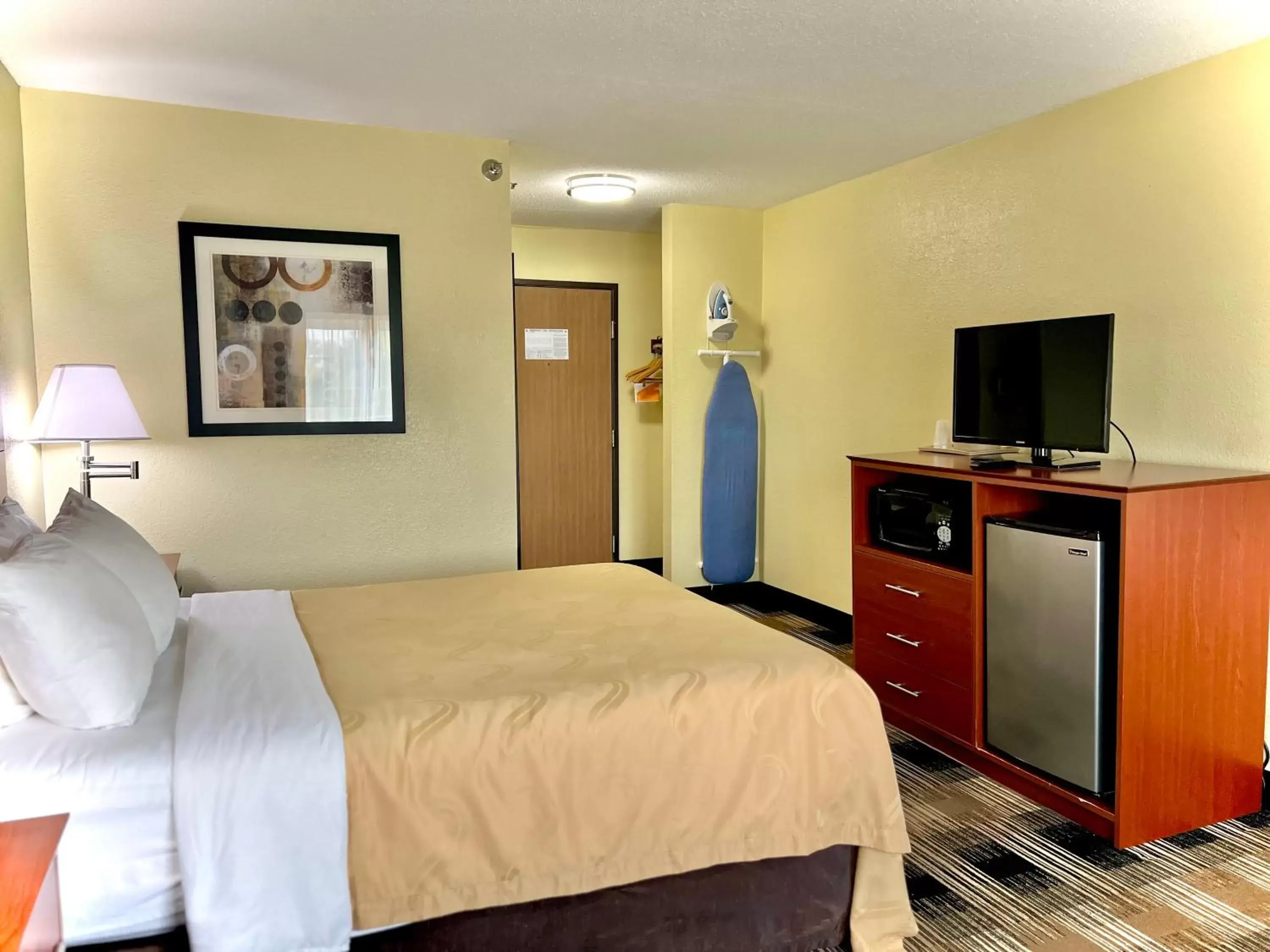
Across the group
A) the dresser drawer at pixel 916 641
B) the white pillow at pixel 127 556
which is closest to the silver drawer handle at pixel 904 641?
the dresser drawer at pixel 916 641

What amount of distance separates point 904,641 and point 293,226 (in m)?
3.00

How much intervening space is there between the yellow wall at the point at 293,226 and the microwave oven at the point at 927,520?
1.69m

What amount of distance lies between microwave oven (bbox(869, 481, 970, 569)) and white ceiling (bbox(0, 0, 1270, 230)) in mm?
1490

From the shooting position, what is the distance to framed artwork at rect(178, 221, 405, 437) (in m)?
3.50

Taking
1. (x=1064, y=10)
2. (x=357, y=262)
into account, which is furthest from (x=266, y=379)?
(x=1064, y=10)

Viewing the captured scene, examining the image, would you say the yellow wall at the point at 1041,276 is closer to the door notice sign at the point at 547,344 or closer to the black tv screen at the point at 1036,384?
the black tv screen at the point at 1036,384

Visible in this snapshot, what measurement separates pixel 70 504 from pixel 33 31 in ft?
4.95

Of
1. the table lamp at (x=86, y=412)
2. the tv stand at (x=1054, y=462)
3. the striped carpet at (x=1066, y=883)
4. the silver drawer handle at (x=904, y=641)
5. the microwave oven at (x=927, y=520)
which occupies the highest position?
the table lamp at (x=86, y=412)

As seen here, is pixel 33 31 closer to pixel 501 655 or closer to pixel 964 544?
pixel 501 655

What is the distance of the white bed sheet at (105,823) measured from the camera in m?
1.58

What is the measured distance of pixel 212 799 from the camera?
1620 millimetres

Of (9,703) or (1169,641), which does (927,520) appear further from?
(9,703)

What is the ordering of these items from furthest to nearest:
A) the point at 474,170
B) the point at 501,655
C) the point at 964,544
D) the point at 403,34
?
the point at 474,170
the point at 964,544
the point at 403,34
the point at 501,655

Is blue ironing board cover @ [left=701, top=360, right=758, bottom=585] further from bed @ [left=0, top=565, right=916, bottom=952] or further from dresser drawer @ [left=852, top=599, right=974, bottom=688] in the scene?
bed @ [left=0, top=565, right=916, bottom=952]
